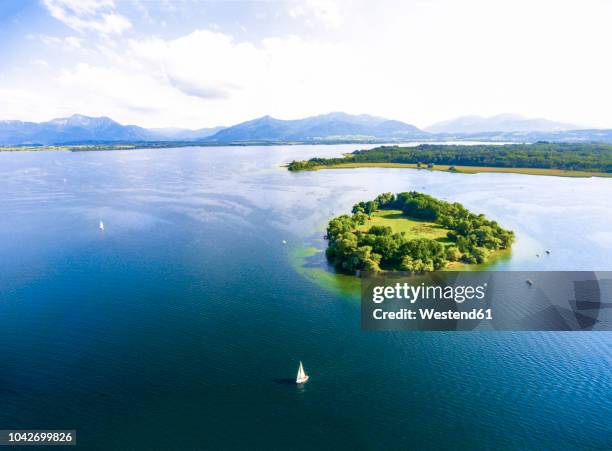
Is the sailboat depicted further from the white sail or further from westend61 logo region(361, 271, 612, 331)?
westend61 logo region(361, 271, 612, 331)

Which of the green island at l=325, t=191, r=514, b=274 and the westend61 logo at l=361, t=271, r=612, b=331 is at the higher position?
the green island at l=325, t=191, r=514, b=274

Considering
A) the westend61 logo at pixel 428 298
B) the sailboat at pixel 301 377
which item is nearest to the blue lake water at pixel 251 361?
the sailboat at pixel 301 377

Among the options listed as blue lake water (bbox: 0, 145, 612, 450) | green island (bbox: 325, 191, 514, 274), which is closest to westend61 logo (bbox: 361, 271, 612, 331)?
blue lake water (bbox: 0, 145, 612, 450)

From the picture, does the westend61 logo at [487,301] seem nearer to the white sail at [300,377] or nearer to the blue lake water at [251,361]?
the blue lake water at [251,361]

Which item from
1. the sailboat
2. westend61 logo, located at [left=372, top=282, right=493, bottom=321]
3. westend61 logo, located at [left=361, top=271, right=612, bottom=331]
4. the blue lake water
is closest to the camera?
→ the blue lake water

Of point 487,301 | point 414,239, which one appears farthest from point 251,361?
point 414,239

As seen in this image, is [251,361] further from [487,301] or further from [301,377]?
[487,301]
